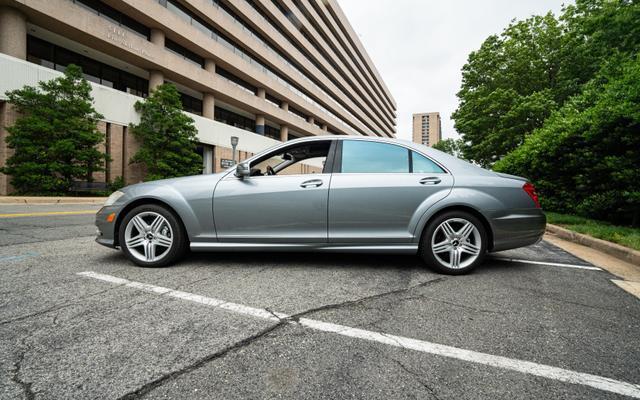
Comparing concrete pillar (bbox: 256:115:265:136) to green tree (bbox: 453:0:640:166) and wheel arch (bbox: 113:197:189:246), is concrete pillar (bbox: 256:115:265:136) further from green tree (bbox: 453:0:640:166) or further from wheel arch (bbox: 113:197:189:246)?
wheel arch (bbox: 113:197:189:246)

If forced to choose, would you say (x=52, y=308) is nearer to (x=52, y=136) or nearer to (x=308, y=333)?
(x=308, y=333)

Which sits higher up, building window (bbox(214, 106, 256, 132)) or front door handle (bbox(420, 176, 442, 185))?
building window (bbox(214, 106, 256, 132))

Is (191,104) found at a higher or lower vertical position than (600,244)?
higher

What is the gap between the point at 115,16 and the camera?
16609 millimetres

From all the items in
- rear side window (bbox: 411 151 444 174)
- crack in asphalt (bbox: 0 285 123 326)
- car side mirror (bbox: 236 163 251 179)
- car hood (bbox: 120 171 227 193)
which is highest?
rear side window (bbox: 411 151 444 174)

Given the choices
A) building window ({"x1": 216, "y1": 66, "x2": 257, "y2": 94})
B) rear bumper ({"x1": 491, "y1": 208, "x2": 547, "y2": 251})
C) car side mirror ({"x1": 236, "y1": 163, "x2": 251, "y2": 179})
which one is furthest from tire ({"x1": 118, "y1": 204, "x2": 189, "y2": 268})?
building window ({"x1": 216, "y1": 66, "x2": 257, "y2": 94})

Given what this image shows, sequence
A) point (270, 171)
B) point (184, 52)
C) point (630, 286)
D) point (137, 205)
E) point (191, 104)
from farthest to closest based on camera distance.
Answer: point (191, 104), point (184, 52), point (270, 171), point (137, 205), point (630, 286)

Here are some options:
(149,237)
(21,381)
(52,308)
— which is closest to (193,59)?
(149,237)

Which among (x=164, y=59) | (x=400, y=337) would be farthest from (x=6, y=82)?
(x=400, y=337)

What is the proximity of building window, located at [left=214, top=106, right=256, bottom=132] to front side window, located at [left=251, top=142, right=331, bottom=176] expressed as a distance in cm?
2452

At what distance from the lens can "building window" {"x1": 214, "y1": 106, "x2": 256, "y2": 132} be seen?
25922 mm

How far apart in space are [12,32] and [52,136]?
5.44m

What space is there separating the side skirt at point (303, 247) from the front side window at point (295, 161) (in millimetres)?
849

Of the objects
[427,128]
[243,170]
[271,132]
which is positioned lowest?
[243,170]
